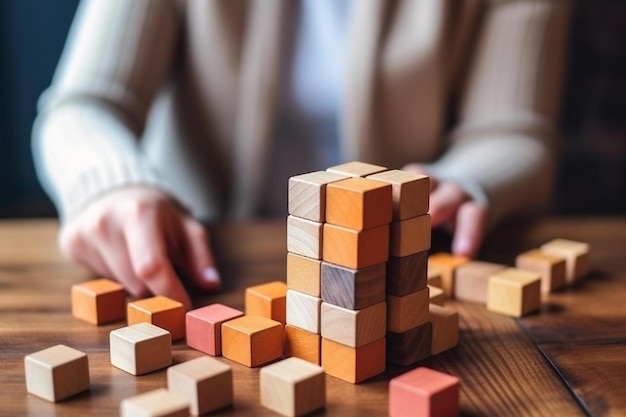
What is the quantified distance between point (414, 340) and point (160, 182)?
509 millimetres

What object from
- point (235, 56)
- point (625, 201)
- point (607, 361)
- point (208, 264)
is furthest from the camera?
point (625, 201)

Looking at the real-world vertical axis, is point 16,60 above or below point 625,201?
above

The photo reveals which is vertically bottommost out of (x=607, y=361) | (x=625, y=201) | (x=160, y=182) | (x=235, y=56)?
(x=625, y=201)

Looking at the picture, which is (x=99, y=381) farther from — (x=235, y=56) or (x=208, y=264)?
(x=235, y=56)

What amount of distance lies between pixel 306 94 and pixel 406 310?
83 cm

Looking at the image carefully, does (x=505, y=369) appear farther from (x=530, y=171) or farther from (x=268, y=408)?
(x=530, y=171)

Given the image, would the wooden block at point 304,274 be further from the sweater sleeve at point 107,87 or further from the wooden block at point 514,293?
the sweater sleeve at point 107,87

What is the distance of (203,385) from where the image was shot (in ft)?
2.09

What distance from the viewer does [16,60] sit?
2629 mm

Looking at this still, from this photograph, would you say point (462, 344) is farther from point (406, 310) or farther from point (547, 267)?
point (547, 267)

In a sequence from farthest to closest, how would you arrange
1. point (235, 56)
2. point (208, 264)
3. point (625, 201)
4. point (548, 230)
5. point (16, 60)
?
point (16, 60)
point (625, 201)
point (235, 56)
point (548, 230)
point (208, 264)

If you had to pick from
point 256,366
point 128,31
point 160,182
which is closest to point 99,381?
point 256,366

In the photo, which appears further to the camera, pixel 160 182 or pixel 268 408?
pixel 160 182

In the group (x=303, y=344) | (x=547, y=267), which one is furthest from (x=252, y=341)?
(x=547, y=267)
